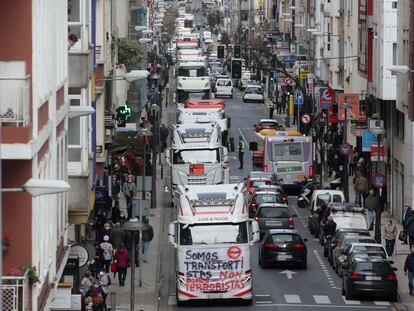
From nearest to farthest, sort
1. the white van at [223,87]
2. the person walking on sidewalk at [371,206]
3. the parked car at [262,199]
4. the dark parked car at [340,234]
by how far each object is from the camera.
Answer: the dark parked car at [340,234]
the person walking on sidewalk at [371,206]
the parked car at [262,199]
the white van at [223,87]

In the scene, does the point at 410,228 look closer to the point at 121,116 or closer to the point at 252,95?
the point at 121,116

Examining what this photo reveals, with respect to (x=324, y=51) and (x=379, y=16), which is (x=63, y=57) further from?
(x=324, y=51)

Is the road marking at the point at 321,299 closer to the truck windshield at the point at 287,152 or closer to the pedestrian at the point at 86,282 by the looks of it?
the pedestrian at the point at 86,282

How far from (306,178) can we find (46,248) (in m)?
43.6

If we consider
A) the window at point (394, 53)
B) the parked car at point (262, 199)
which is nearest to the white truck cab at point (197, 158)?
the parked car at point (262, 199)

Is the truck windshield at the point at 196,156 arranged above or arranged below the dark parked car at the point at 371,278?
above

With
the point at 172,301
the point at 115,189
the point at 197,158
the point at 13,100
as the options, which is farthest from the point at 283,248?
the point at 13,100

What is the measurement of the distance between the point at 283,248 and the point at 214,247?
7.07 metres

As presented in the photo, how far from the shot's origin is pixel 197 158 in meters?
Answer: 64.1

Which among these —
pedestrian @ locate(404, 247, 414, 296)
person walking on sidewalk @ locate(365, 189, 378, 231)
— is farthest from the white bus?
person walking on sidewalk @ locate(365, 189, 378, 231)

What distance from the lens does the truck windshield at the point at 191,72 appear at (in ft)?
360

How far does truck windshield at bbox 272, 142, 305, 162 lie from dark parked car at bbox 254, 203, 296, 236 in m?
14.9

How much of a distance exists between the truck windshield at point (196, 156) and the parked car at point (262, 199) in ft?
15.0

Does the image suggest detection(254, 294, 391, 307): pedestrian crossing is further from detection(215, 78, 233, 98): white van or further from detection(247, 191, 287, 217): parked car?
detection(215, 78, 233, 98): white van
